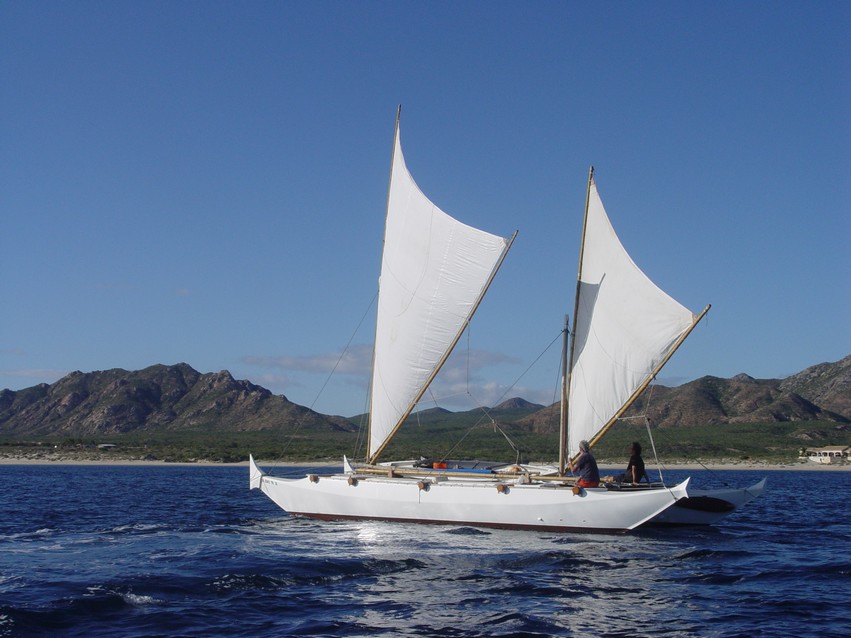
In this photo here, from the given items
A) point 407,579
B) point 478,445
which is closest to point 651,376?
point 407,579

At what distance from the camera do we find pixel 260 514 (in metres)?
42.2

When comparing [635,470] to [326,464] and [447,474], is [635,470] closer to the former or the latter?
[447,474]

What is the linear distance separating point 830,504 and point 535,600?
119 ft

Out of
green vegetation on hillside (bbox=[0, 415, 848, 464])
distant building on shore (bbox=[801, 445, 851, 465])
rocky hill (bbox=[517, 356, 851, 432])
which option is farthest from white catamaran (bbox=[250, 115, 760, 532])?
rocky hill (bbox=[517, 356, 851, 432])

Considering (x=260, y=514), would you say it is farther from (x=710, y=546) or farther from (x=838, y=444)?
(x=838, y=444)

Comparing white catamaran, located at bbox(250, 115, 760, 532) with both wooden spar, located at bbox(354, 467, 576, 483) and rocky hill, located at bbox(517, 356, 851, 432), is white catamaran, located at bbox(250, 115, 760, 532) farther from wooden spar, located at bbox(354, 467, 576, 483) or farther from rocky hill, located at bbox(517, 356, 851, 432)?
rocky hill, located at bbox(517, 356, 851, 432)

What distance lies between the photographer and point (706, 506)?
34500mm

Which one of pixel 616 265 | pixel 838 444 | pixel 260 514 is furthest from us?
pixel 838 444

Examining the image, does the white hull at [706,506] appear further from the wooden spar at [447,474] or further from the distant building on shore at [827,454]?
the distant building on shore at [827,454]

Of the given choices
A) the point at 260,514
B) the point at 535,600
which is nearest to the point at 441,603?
the point at 535,600

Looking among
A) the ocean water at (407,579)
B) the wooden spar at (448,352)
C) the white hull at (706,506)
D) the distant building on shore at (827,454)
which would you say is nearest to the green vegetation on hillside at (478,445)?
the distant building on shore at (827,454)

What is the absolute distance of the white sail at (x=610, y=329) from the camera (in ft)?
117

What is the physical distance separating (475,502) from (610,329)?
31.3 ft

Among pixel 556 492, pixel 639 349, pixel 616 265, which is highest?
pixel 616 265
